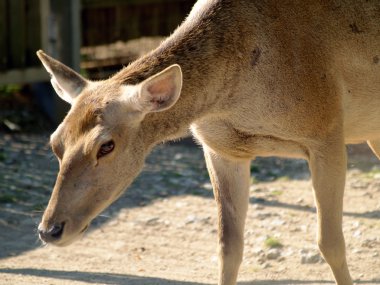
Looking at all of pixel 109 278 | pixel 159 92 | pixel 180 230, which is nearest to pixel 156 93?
pixel 159 92

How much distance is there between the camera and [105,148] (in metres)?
7.04

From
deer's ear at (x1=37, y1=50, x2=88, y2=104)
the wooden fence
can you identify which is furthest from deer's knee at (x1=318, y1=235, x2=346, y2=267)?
the wooden fence

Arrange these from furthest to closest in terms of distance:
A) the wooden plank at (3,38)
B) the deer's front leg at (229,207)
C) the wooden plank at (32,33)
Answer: the wooden plank at (32,33) < the wooden plank at (3,38) < the deer's front leg at (229,207)

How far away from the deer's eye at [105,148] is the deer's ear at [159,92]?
37 centimetres

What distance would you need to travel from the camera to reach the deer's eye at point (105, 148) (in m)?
7.00

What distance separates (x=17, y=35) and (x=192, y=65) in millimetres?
8032

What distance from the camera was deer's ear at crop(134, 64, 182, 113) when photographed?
6.98 m

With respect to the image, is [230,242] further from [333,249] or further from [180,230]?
[180,230]

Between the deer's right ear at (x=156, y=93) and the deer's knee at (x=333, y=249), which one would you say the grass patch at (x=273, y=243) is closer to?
the deer's knee at (x=333, y=249)

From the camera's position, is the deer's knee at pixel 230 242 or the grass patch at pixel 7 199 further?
the grass patch at pixel 7 199

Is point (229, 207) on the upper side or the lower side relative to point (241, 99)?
lower

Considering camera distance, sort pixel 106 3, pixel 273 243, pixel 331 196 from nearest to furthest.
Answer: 1. pixel 331 196
2. pixel 273 243
3. pixel 106 3

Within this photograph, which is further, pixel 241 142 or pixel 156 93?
pixel 241 142

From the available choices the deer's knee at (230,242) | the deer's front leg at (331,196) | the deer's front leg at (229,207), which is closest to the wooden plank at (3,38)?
the deer's front leg at (229,207)
